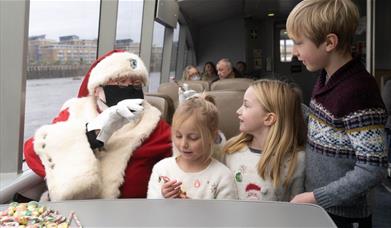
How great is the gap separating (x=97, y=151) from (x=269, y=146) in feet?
2.61

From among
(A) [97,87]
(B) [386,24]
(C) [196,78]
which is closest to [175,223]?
(A) [97,87]

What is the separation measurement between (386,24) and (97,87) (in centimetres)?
563

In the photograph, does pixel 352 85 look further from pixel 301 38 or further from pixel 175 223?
pixel 175 223

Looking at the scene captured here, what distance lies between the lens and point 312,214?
1049 mm

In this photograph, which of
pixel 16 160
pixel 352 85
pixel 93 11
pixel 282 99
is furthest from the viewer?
pixel 93 11

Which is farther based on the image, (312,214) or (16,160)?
(16,160)

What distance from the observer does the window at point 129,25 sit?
4.83 meters

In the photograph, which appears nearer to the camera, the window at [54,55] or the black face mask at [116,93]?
the black face mask at [116,93]

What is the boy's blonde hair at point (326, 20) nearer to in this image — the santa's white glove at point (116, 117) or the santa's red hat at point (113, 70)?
the santa's white glove at point (116, 117)

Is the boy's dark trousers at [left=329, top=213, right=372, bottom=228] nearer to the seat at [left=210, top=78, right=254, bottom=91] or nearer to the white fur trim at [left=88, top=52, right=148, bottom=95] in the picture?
the white fur trim at [left=88, top=52, right=148, bottom=95]

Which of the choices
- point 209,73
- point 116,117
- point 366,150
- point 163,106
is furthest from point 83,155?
point 209,73

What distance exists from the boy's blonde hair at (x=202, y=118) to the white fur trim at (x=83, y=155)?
34cm

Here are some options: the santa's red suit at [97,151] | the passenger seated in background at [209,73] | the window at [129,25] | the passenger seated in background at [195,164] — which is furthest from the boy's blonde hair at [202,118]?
the passenger seated in background at [209,73]

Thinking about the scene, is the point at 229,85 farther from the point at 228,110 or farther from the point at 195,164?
the point at 195,164
